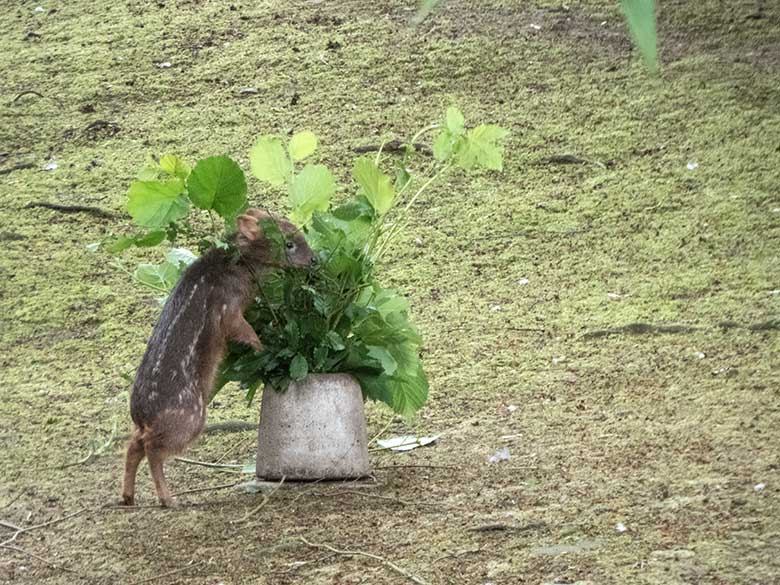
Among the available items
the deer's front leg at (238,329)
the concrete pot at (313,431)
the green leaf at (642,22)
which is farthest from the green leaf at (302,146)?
the green leaf at (642,22)

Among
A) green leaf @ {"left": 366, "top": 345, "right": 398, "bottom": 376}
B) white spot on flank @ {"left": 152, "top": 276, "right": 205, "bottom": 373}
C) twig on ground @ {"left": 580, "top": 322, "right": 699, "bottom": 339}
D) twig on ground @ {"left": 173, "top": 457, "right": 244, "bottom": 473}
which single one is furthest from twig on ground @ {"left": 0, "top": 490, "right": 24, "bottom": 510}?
twig on ground @ {"left": 580, "top": 322, "right": 699, "bottom": 339}

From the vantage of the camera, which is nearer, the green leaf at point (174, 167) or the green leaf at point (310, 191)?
the green leaf at point (174, 167)

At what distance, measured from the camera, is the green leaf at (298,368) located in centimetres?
397

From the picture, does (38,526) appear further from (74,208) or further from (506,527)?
(74,208)

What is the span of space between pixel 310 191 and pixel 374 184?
0.86 ft

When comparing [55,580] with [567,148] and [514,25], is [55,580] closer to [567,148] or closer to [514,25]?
[567,148]

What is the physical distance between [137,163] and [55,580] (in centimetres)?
430

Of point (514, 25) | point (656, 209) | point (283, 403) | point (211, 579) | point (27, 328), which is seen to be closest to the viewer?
point (211, 579)

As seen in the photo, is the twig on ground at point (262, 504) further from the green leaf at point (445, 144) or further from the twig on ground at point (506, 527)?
the green leaf at point (445, 144)

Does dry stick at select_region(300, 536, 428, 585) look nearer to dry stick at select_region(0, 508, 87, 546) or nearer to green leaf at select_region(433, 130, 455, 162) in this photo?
dry stick at select_region(0, 508, 87, 546)

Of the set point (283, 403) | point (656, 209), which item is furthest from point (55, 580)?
point (656, 209)

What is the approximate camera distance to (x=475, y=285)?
6.15 meters

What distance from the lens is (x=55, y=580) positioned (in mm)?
3490

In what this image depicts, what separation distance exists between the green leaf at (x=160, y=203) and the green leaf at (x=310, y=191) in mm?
416
